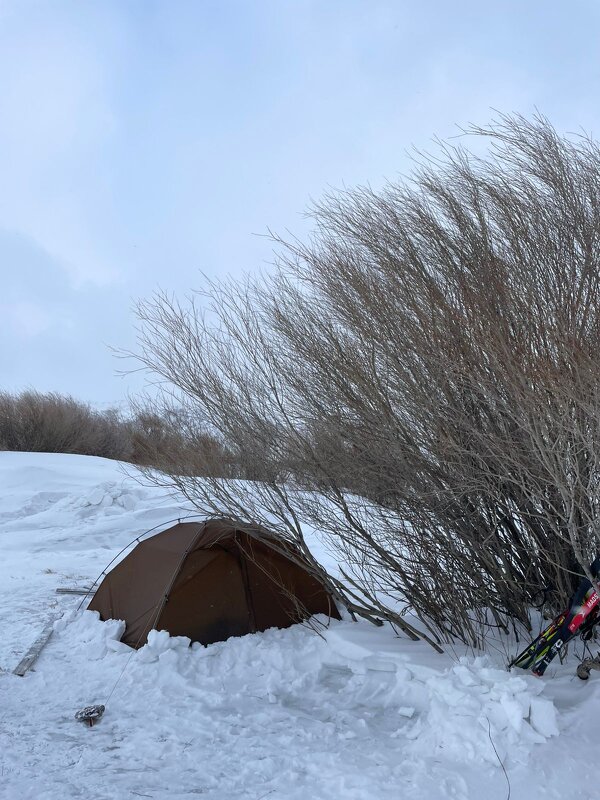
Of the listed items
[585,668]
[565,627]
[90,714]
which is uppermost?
[565,627]

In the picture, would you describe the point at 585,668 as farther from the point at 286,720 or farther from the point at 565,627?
the point at 286,720

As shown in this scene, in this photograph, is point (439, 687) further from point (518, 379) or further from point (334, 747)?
point (518, 379)

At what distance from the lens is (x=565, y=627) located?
15.5 feet

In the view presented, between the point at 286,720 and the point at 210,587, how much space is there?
6.04 ft

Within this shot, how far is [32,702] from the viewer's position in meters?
5.17

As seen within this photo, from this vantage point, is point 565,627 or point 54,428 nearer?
point 565,627

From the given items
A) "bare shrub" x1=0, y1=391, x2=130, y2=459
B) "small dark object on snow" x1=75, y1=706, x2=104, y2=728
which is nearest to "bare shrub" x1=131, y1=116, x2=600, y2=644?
"small dark object on snow" x1=75, y1=706, x2=104, y2=728

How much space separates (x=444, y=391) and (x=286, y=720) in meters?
2.76

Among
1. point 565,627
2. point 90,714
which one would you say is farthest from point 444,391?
point 90,714

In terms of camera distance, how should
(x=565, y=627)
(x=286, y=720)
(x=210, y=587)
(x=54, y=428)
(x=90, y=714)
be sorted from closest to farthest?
(x=565, y=627), (x=90, y=714), (x=286, y=720), (x=210, y=587), (x=54, y=428)

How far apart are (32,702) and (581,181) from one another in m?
5.79

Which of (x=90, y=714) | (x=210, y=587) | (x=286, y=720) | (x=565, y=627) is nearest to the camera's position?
(x=565, y=627)

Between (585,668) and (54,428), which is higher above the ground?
(54,428)

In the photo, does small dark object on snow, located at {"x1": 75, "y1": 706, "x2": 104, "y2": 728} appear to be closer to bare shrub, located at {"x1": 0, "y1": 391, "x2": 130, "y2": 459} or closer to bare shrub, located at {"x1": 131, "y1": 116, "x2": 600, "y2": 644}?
bare shrub, located at {"x1": 131, "y1": 116, "x2": 600, "y2": 644}
